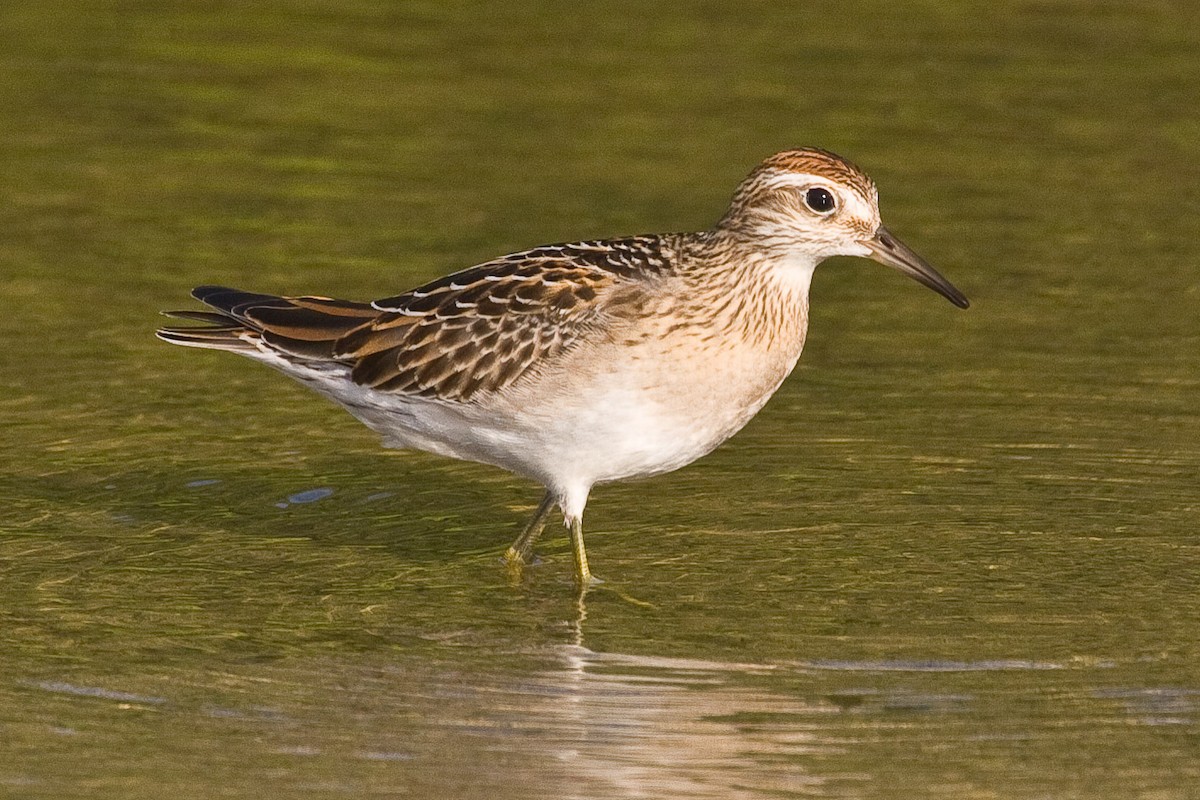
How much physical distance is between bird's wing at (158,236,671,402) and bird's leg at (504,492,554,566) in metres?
0.84

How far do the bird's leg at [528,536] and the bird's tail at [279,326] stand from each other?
1.34 m

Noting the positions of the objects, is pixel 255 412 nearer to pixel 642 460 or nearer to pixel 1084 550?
pixel 642 460

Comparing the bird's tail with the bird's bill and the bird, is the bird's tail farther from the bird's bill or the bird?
the bird's bill

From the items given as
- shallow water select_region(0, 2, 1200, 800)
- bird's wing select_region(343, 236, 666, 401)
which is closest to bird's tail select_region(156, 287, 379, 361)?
bird's wing select_region(343, 236, 666, 401)

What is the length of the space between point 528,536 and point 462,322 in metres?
1.18

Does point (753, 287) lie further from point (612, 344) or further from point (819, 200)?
point (612, 344)

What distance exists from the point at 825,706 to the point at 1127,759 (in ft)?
4.22

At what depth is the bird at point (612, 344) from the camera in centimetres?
1124

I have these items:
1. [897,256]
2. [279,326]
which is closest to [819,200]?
[897,256]

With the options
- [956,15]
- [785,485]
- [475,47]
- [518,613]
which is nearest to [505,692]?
[518,613]

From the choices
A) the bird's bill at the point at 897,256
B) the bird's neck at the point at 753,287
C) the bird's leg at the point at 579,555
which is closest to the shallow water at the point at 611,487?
the bird's leg at the point at 579,555

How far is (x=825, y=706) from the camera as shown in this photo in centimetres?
982

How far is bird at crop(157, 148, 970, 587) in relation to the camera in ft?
36.9

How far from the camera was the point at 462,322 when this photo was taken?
1192cm
